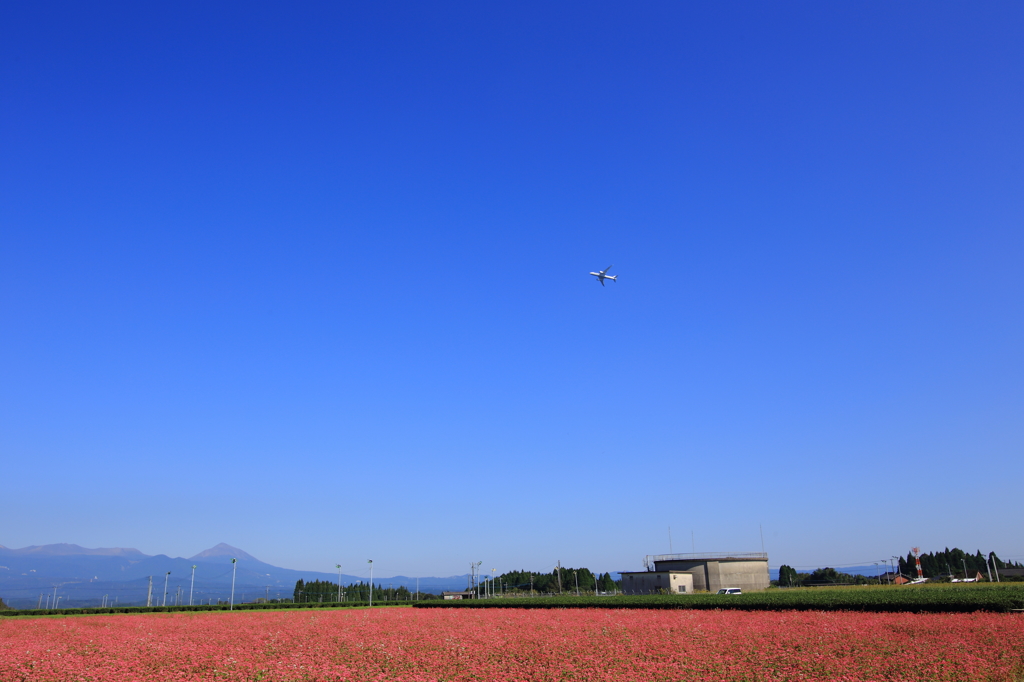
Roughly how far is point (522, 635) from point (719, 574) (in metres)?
56.6

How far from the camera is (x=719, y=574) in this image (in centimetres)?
7556

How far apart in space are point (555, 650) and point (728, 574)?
6103cm

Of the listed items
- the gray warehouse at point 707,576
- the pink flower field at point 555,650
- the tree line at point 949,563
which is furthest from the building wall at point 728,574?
the tree line at point 949,563

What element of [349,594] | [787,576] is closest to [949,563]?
[787,576]

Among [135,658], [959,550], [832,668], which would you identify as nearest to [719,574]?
[832,668]

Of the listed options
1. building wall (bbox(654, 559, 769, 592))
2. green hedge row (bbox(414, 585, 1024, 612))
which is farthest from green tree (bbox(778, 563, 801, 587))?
green hedge row (bbox(414, 585, 1024, 612))

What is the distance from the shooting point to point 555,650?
2228cm

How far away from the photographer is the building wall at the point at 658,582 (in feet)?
237

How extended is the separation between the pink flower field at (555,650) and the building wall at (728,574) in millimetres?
45543

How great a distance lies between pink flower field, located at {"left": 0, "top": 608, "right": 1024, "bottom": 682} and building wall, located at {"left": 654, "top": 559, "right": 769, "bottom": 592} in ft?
149

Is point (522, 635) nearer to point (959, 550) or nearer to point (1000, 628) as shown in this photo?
point (1000, 628)

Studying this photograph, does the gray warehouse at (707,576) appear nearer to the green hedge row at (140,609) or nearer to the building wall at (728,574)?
the building wall at (728,574)

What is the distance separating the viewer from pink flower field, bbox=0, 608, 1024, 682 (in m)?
17.8

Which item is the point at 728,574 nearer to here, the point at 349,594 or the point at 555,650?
the point at 555,650
